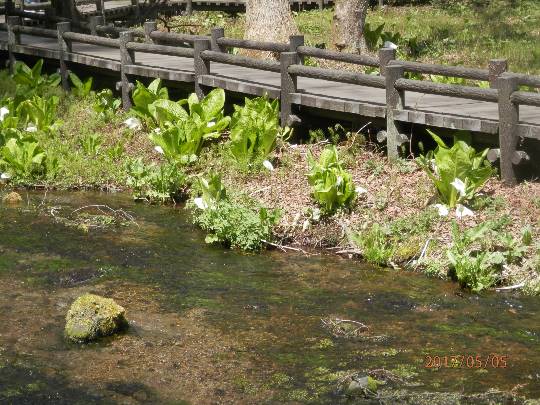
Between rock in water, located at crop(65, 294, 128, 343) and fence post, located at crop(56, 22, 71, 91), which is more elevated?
fence post, located at crop(56, 22, 71, 91)

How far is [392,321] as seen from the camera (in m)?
9.61

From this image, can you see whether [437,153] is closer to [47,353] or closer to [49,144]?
[47,353]

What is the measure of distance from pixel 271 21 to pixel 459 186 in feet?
29.8

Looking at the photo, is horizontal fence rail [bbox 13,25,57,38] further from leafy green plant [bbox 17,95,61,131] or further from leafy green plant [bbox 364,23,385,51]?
leafy green plant [bbox 364,23,385,51]

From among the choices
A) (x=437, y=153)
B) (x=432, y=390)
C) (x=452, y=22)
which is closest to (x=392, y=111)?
(x=437, y=153)

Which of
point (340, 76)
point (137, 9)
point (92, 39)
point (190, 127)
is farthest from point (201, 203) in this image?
point (137, 9)

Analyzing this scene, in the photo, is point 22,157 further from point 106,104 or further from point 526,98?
point 526,98

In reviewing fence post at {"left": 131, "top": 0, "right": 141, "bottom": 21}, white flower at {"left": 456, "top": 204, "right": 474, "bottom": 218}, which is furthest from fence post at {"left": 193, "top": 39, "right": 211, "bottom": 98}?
fence post at {"left": 131, "top": 0, "right": 141, "bottom": 21}

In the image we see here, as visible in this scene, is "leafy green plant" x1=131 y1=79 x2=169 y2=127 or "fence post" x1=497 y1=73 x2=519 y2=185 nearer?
"fence post" x1=497 y1=73 x2=519 y2=185

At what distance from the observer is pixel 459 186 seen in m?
11.8

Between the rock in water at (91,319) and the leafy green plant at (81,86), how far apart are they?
9.87 metres

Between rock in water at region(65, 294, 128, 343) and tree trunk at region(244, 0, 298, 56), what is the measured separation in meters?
11.4

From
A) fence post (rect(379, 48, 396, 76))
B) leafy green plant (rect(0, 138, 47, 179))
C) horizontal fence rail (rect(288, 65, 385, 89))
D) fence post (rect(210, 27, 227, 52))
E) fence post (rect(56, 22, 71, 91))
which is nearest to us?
horizontal fence rail (rect(288, 65, 385, 89))

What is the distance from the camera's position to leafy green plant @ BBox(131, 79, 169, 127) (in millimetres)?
16062
